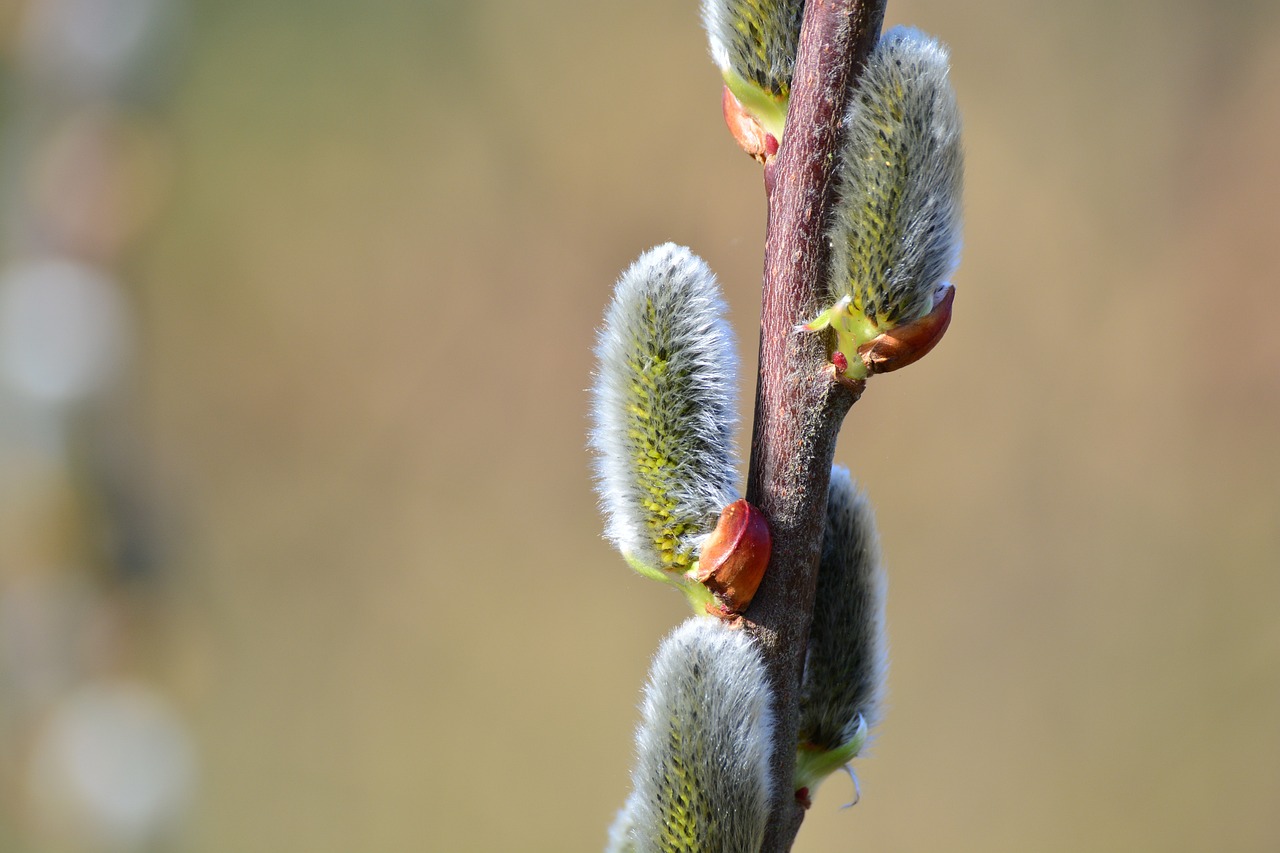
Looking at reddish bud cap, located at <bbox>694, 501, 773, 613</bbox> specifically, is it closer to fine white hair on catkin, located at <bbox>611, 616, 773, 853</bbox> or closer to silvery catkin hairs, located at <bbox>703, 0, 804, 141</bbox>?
fine white hair on catkin, located at <bbox>611, 616, 773, 853</bbox>

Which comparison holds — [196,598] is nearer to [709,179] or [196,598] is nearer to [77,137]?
[77,137]

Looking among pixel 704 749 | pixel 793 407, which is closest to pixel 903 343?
pixel 793 407

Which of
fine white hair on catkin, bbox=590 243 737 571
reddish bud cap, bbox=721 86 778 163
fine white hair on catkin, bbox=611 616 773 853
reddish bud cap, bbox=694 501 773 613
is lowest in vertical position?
fine white hair on catkin, bbox=611 616 773 853

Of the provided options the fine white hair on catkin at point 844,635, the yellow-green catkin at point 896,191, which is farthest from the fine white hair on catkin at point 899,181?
the fine white hair on catkin at point 844,635

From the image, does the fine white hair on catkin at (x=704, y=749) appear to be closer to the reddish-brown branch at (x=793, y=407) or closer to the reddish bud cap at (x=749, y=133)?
the reddish-brown branch at (x=793, y=407)

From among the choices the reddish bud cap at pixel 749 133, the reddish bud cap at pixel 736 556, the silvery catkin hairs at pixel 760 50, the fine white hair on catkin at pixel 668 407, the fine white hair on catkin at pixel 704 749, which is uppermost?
the silvery catkin hairs at pixel 760 50

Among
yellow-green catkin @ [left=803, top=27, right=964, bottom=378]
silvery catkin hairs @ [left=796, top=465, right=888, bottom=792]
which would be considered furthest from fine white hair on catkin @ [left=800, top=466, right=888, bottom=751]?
yellow-green catkin @ [left=803, top=27, right=964, bottom=378]

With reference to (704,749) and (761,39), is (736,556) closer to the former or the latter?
(704,749)
